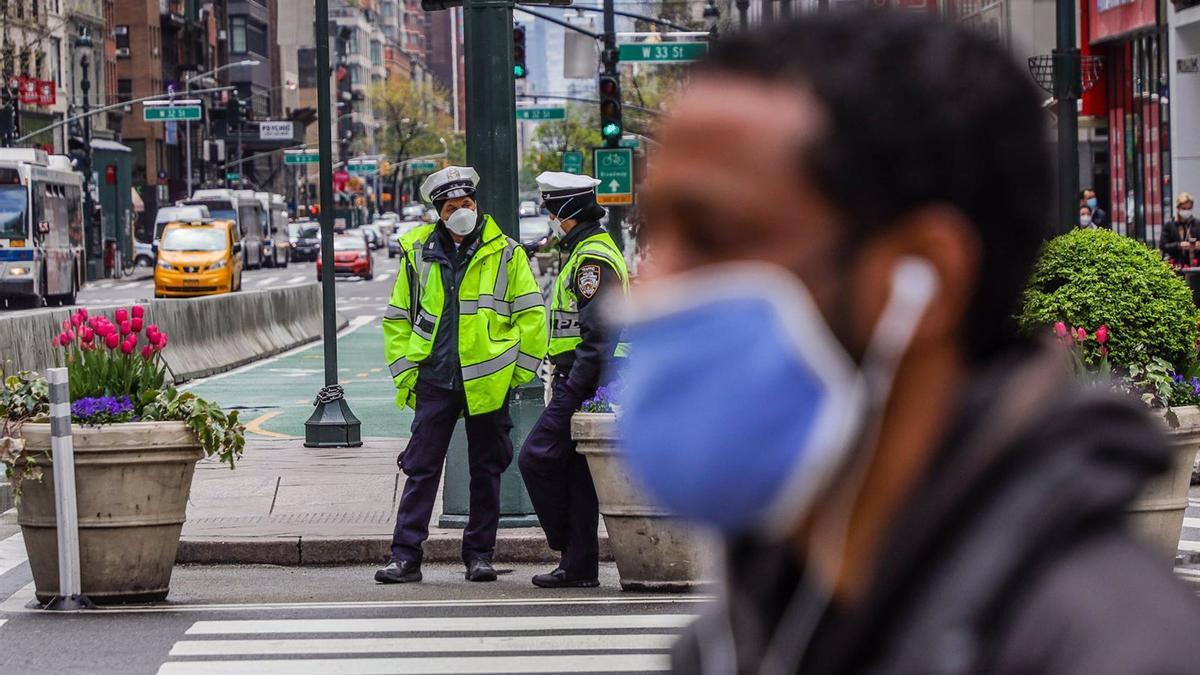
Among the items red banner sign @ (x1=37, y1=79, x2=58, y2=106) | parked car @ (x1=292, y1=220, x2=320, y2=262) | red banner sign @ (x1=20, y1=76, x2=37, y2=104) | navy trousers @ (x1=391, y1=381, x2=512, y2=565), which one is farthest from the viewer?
parked car @ (x1=292, y1=220, x2=320, y2=262)

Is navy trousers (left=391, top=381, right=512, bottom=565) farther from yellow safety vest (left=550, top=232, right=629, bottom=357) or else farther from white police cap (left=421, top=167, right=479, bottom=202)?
white police cap (left=421, top=167, right=479, bottom=202)

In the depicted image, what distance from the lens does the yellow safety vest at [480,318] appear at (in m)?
9.63

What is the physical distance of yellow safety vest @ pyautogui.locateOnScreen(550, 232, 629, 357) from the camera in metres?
9.45

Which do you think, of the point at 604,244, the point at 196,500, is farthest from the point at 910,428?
the point at 196,500

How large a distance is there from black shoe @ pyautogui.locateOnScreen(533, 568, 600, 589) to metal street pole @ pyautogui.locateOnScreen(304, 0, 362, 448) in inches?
258

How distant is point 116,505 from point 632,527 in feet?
7.63

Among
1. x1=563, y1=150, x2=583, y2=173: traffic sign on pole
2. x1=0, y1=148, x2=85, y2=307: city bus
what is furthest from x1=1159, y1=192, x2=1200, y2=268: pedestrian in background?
x1=0, y1=148, x2=85, y2=307: city bus

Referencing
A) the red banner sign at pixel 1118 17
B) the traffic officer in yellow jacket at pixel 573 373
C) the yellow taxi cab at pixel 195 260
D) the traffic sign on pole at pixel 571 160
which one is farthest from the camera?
the yellow taxi cab at pixel 195 260

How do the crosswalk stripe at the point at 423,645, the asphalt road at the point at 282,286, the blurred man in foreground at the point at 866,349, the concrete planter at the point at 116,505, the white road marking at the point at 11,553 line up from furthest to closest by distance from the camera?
the asphalt road at the point at 282,286, the white road marking at the point at 11,553, the concrete planter at the point at 116,505, the crosswalk stripe at the point at 423,645, the blurred man in foreground at the point at 866,349

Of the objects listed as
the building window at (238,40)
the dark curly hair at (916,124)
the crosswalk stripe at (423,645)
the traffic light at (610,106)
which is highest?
the building window at (238,40)

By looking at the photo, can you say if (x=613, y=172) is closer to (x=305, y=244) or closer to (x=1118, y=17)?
(x=1118, y=17)

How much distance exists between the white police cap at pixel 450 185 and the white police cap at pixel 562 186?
13.8 inches

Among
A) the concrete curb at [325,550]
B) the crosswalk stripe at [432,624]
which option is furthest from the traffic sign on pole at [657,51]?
the crosswalk stripe at [432,624]

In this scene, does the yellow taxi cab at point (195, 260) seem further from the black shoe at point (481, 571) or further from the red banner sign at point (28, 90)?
the black shoe at point (481, 571)
